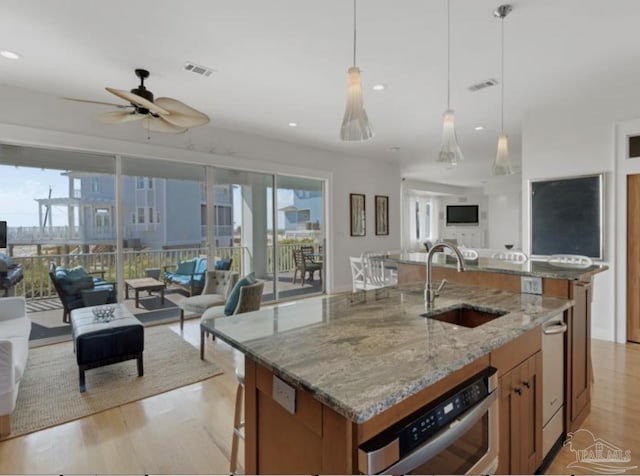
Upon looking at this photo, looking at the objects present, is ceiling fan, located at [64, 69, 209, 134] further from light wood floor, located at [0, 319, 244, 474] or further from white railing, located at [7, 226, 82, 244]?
light wood floor, located at [0, 319, 244, 474]

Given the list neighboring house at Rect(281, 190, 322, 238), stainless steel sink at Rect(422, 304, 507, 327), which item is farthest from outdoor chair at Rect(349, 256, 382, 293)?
stainless steel sink at Rect(422, 304, 507, 327)

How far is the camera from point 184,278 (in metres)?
4.91

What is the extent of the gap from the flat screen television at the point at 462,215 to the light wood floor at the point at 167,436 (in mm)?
10171

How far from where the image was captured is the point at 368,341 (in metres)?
1.29

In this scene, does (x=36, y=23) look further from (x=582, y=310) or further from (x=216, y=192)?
(x=582, y=310)

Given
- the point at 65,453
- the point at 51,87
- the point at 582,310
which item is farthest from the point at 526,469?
the point at 51,87

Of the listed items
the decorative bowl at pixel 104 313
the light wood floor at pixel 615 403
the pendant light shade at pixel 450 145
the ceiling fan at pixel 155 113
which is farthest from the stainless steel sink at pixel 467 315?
the decorative bowl at pixel 104 313

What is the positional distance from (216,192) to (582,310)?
4591 millimetres

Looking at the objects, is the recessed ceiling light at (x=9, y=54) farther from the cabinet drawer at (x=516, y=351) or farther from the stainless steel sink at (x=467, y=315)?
the cabinet drawer at (x=516, y=351)

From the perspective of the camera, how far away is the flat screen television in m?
12.4

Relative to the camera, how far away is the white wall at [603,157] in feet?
12.0

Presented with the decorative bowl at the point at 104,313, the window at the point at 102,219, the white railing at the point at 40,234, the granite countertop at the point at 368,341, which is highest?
the window at the point at 102,219

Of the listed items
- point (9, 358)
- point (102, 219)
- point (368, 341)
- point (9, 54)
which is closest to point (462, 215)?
point (102, 219)

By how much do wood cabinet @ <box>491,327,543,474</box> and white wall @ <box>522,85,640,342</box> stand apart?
2.99 m
